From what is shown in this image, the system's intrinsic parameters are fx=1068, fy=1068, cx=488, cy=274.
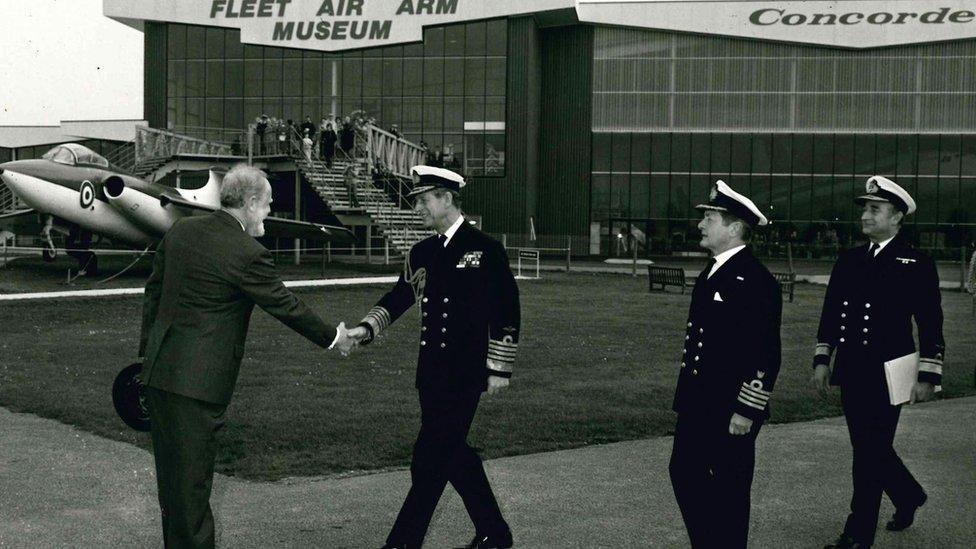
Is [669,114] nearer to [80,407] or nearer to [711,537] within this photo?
[80,407]

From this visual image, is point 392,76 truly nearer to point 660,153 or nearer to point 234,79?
point 234,79

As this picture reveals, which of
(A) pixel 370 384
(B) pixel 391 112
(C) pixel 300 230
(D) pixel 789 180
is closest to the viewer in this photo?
(A) pixel 370 384

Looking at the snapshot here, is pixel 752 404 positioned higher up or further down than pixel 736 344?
further down

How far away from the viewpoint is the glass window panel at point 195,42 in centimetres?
5216

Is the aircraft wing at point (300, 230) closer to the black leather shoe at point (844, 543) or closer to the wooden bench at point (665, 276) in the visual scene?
the wooden bench at point (665, 276)

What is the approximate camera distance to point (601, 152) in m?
52.8

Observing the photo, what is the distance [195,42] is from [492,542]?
165ft

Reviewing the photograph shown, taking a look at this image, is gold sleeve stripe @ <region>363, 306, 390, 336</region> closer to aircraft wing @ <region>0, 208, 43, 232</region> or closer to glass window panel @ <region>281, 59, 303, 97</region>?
aircraft wing @ <region>0, 208, 43, 232</region>

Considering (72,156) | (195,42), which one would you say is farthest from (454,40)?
(72,156)

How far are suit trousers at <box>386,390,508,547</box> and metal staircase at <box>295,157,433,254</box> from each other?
30241 mm

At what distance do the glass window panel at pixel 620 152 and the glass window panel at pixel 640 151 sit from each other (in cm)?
20

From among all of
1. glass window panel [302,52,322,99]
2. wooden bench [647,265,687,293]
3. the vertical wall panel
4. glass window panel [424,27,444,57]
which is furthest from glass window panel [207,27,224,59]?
wooden bench [647,265,687,293]

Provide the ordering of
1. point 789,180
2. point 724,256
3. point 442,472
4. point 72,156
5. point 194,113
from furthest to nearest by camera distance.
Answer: point 194,113 → point 789,180 → point 72,156 → point 442,472 → point 724,256

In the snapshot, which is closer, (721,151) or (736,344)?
(736,344)
